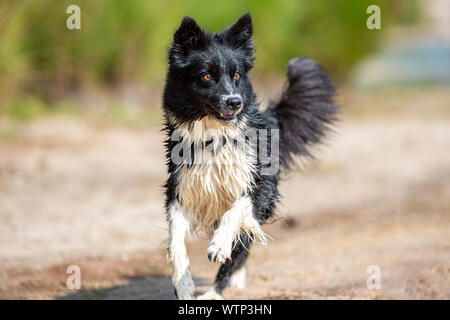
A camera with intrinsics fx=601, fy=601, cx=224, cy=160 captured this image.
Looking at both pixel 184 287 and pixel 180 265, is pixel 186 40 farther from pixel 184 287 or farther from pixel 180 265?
pixel 184 287

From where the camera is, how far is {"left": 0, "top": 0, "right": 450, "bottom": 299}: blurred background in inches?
240

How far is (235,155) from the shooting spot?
15.5ft

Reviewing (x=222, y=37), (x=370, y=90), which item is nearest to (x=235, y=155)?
(x=222, y=37)

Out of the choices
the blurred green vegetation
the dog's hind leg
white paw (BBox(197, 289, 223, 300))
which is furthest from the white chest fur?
the blurred green vegetation

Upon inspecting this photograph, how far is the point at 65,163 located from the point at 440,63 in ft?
82.8

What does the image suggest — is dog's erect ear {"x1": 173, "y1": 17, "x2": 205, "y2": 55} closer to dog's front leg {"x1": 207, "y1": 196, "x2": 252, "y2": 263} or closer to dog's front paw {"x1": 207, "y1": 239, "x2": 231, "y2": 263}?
dog's front leg {"x1": 207, "y1": 196, "x2": 252, "y2": 263}

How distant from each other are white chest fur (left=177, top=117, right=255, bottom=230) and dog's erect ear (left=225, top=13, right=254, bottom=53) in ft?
2.22

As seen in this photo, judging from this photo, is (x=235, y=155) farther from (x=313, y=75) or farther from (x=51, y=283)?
(x=51, y=283)

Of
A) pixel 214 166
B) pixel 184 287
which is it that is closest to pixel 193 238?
pixel 214 166

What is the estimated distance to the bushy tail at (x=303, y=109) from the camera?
5.82 metres

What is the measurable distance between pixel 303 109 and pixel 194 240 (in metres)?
2.68

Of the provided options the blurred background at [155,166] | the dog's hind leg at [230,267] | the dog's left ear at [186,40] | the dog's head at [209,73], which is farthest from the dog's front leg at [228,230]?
the dog's left ear at [186,40]

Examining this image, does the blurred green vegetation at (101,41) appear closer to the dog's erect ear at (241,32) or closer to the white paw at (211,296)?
the dog's erect ear at (241,32)

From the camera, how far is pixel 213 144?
15.4 ft
